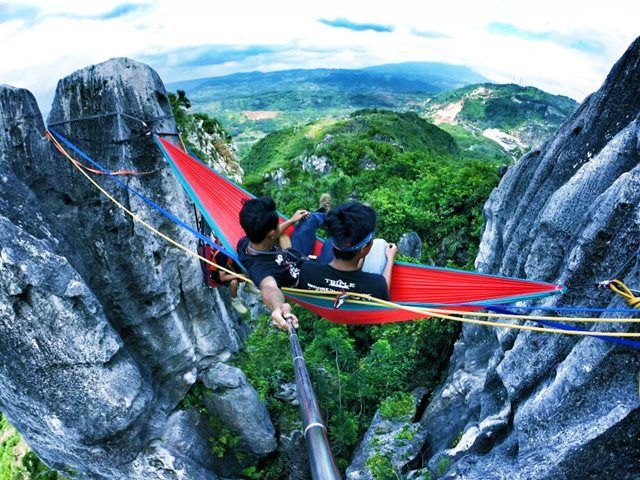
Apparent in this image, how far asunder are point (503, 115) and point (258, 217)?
83306mm

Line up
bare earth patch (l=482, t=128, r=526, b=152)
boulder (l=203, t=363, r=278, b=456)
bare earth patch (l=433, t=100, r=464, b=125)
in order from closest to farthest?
1. boulder (l=203, t=363, r=278, b=456)
2. bare earth patch (l=482, t=128, r=526, b=152)
3. bare earth patch (l=433, t=100, r=464, b=125)

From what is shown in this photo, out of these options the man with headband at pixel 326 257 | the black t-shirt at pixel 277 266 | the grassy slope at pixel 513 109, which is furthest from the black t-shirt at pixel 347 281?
the grassy slope at pixel 513 109

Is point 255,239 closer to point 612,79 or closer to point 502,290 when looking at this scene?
point 502,290

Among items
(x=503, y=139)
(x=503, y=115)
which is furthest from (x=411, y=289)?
(x=503, y=115)

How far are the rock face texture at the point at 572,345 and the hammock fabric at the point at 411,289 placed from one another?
0.43 meters

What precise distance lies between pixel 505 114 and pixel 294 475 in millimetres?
82277

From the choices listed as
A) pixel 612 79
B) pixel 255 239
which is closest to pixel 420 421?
pixel 255 239

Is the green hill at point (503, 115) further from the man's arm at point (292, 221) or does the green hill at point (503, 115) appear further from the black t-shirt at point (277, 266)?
the black t-shirt at point (277, 266)

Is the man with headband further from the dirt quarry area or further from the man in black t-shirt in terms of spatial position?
the dirt quarry area

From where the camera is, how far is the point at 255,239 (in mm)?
3355

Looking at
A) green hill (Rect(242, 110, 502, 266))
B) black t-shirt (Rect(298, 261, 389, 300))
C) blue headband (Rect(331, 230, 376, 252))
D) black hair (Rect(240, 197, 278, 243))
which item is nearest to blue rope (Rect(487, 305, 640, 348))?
black t-shirt (Rect(298, 261, 389, 300))

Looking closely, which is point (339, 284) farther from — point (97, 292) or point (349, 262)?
point (97, 292)

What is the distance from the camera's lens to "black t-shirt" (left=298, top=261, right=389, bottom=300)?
3111mm

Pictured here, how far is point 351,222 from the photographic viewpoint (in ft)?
9.20
